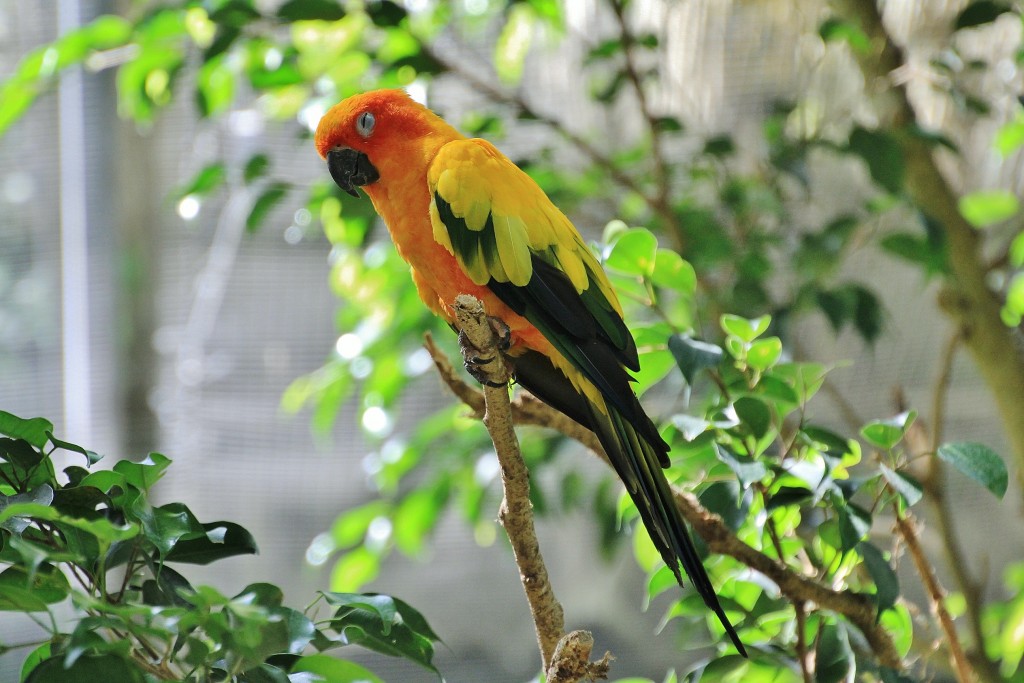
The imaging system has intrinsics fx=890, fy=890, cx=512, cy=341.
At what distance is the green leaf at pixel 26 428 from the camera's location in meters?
0.57

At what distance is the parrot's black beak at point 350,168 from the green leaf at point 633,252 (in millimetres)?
349

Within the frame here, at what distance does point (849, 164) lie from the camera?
76.3 inches

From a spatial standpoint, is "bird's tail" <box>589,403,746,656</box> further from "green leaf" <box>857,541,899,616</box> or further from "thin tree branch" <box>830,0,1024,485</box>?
"thin tree branch" <box>830,0,1024,485</box>

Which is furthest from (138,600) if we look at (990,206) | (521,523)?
(990,206)

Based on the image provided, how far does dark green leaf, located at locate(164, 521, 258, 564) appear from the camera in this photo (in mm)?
635

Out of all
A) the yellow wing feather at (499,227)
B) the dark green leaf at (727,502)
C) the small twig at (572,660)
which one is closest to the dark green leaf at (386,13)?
the yellow wing feather at (499,227)

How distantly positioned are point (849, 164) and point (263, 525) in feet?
5.18

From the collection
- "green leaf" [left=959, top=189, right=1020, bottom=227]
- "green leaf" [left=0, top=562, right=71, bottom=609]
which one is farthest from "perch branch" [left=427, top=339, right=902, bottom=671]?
"green leaf" [left=959, top=189, right=1020, bottom=227]

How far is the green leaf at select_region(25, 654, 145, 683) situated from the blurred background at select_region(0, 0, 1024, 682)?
3.77 ft

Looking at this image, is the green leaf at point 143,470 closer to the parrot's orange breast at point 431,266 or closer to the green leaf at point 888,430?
the parrot's orange breast at point 431,266

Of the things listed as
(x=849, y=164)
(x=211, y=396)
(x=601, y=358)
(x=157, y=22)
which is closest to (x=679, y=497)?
(x=601, y=358)

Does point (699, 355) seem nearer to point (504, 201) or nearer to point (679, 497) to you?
point (679, 497)

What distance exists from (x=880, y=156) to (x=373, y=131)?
64 cm

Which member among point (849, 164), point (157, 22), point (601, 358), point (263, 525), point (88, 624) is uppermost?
point (849, 164)
